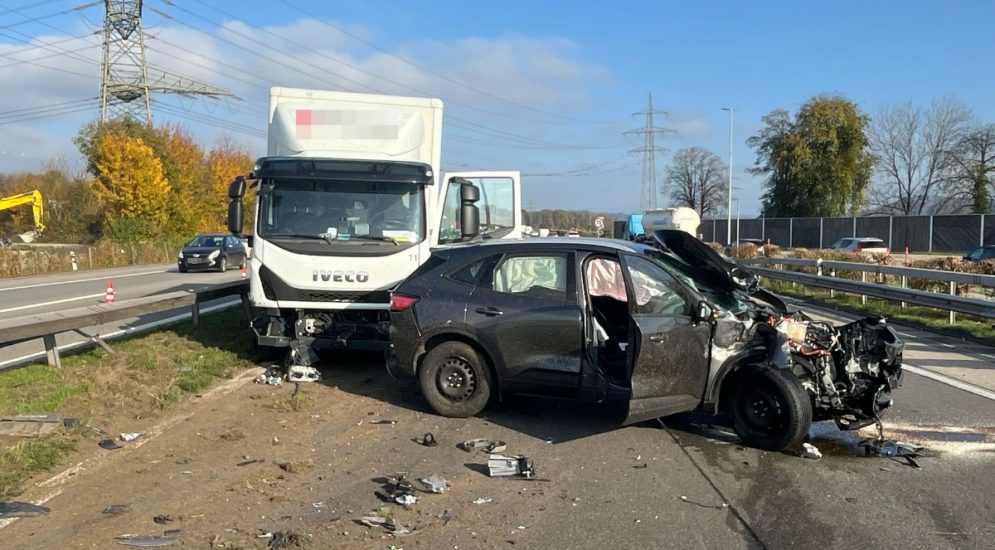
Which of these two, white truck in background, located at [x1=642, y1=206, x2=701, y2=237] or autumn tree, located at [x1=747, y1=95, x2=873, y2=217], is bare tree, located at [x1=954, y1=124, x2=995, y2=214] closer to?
autumn tree, located at [x1=747, y1=95, x2=873, y2=217]

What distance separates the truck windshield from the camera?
916 cm

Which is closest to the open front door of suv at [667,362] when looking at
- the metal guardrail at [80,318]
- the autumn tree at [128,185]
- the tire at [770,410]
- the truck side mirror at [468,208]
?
the tire at [770,410]

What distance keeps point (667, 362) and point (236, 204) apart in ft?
18.6

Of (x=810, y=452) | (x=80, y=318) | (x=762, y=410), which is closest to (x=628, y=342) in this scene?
(x=762, y=410)

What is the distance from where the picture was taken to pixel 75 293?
21547 millimetres

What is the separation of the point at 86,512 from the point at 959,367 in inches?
390

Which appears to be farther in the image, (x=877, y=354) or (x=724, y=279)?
(x=724, y=279)

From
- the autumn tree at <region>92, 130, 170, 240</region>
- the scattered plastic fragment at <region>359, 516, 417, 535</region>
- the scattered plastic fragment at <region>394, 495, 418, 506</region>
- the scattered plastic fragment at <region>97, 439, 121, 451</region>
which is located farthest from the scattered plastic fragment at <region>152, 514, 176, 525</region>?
the autumn tree at <region>92, 130, 170, 240</region>

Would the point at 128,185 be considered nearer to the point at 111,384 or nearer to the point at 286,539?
→ the point at 111,384

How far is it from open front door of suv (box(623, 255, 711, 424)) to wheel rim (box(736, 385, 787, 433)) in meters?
0.37

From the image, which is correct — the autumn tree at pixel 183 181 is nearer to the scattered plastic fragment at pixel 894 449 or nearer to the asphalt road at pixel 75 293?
the asphalt road at pixel 75 293

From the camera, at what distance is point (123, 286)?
23844mm

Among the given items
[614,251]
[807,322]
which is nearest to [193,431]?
[614,251]

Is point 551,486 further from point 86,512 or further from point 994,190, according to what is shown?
point 994,190
